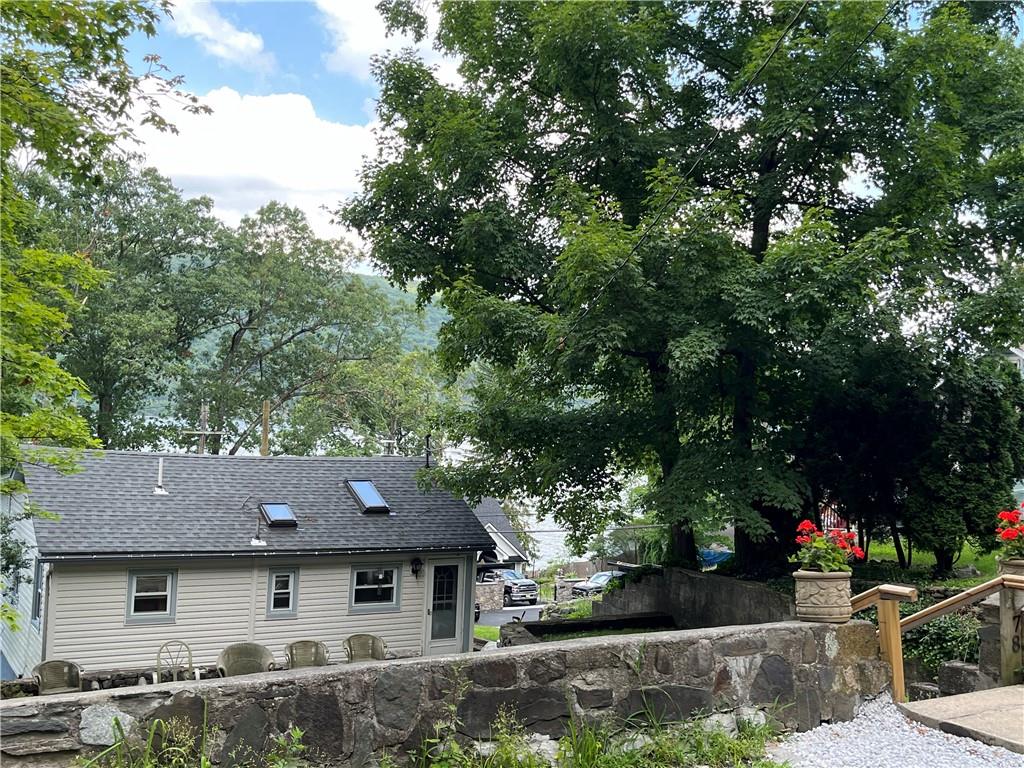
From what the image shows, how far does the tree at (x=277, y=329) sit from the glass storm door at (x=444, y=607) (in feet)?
42.5

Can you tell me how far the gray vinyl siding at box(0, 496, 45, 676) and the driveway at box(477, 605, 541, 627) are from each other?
12974 millimetres

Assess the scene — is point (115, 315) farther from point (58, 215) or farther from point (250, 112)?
point (250, 112)

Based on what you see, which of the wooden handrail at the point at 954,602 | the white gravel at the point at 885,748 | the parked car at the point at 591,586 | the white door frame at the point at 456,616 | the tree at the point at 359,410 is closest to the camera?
the white gravel at the point at 885,748

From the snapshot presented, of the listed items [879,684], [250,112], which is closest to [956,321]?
[879,684]

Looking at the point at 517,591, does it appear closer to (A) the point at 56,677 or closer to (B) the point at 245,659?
(A) the point at 56,677

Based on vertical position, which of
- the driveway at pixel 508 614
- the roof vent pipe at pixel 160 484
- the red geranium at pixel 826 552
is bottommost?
the driveway at pixel 508 614

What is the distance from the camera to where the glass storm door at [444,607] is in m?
15.8

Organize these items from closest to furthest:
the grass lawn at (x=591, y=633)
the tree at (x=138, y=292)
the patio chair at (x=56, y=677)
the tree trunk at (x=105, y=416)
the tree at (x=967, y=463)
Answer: the patio chair at (x=56, y=677) → the tree at (x=967, y=463) → the grass lawn at (x=591, y=633) → the tree at (x=138, y=292) → the tree trunk at (x=105, y=416)

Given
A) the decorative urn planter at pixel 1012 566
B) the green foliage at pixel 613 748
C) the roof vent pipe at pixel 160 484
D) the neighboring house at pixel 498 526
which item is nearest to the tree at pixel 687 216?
the decorative urn planter at pixel 1012 566

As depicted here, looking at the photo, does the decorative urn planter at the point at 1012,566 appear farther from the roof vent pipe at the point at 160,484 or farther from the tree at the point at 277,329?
the tree at the point at 277,329

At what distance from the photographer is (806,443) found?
37.4ft

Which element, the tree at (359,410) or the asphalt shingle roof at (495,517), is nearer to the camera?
the asphalt shingle roof at (495,517)

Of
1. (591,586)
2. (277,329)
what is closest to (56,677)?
(277,329)

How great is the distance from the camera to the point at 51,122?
514 cm
